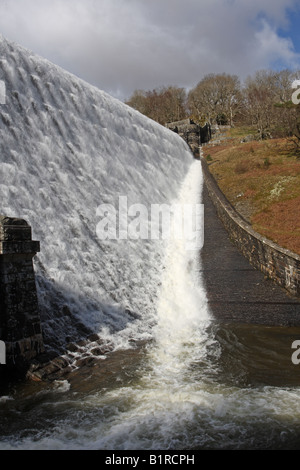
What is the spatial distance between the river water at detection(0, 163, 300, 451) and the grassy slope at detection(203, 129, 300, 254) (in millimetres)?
5432

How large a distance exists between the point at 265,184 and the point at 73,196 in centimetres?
1573

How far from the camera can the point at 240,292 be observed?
12398 mm

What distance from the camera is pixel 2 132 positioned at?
11695 mm

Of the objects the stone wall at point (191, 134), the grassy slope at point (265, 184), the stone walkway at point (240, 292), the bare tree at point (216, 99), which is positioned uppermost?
the bare tree at point (216, 99)

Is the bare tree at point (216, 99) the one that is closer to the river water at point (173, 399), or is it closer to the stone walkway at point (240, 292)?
the stone walkway at point (240, 292)

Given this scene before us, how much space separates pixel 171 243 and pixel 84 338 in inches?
321

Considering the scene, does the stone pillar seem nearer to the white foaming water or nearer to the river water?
the river water

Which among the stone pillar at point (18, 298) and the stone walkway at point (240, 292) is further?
the stone walkway at point (240, 292)

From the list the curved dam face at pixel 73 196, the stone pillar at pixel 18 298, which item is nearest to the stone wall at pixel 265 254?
the curved dam face at pixel 73 196

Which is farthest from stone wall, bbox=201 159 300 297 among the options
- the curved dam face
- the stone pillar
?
the stone pillar

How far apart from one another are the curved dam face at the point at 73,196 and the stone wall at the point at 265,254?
12.1ft

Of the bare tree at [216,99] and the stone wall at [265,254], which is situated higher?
the bare tree at [216,99]

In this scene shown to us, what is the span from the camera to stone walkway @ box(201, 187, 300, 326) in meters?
10.8

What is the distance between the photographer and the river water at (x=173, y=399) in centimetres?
518
